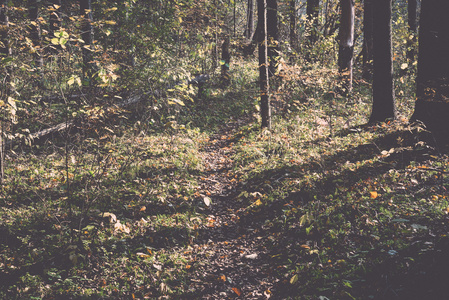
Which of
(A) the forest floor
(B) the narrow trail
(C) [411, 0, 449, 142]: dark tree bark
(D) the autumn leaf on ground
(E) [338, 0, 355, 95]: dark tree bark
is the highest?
(E) [338, 0, 355, 95]: dark tree bark

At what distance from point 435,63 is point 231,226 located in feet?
17.8

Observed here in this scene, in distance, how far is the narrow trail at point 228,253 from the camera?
4129 millimetres

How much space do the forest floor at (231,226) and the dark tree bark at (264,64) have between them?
2.09 metres

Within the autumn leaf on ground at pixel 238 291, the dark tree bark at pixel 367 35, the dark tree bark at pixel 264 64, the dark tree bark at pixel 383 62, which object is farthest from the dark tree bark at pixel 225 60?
the autumn leaf on ground at pixel 238 291

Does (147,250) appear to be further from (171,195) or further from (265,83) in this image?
(265,83)

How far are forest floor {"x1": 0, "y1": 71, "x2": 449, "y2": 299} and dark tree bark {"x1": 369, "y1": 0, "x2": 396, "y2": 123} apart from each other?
143 centimetres

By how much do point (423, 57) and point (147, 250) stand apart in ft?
22.5

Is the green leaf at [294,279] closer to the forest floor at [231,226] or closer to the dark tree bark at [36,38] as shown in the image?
the forest floor at [231,226]

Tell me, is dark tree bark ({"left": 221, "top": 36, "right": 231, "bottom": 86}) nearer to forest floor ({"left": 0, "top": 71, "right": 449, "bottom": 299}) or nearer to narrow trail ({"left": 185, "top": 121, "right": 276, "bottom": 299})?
forest floor ({"left": 0, "top": 71, "right": 449, "bottom": 299})

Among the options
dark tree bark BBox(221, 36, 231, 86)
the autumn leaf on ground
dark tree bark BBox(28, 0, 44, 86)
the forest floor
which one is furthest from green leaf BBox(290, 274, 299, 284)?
dark tree bark BBox(221, 36, 231, 86)

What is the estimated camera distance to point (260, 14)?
881 centimetres

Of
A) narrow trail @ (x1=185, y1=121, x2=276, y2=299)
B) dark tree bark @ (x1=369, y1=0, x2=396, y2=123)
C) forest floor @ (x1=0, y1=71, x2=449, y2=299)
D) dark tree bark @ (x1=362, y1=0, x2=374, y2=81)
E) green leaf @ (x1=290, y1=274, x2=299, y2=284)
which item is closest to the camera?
forest floor @ (x1=0, y1=71, x2=449, y2=299)

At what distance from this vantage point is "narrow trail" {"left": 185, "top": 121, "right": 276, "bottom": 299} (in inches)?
163

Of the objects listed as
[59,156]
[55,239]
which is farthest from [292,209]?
[59,156]
